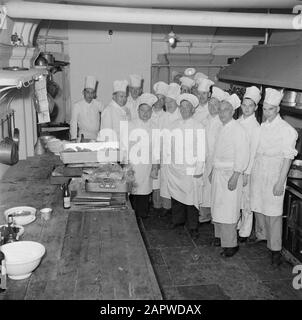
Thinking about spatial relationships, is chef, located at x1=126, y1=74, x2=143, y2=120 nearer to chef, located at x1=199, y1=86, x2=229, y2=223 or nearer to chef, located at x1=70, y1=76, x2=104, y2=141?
chef, located at x1=70, y1=76, x2=104, y2=141

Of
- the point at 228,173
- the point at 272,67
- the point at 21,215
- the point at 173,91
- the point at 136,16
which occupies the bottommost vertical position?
the point at 21,215

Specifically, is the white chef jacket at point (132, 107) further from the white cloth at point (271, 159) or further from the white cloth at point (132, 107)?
the white cloth at point (271, 159)

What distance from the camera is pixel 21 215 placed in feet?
9.52

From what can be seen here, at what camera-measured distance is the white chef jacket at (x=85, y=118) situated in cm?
566

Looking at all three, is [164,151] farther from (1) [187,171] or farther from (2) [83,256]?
(2) [83,256]

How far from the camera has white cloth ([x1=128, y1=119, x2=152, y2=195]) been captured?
469 centimetres

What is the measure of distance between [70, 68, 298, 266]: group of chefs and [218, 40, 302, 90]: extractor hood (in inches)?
8.9

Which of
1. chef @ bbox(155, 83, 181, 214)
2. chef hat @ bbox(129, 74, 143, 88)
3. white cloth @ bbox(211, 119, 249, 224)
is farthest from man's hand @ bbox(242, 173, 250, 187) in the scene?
chef hat @ bbox(129, 74, 143, 88)

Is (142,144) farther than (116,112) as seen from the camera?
No

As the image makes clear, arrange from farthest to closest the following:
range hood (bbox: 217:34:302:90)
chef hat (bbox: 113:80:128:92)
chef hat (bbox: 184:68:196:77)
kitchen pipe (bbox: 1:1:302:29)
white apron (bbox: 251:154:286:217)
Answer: chef hat (bbox: 184:68:196:77)
chef hat (bbox: 113:80:128:92)
range hood (bbox: 217:34:302:90)
white apron (bbox: 251:154:286:217)
kitchen pipe (bbox: 1:1:302:29)

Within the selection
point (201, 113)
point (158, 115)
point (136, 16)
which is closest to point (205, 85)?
point (201, 113)

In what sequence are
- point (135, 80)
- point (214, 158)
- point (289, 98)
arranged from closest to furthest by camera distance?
point (214, 158) < point (289, 98) < point (135, 80)

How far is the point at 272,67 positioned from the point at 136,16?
213 cm
